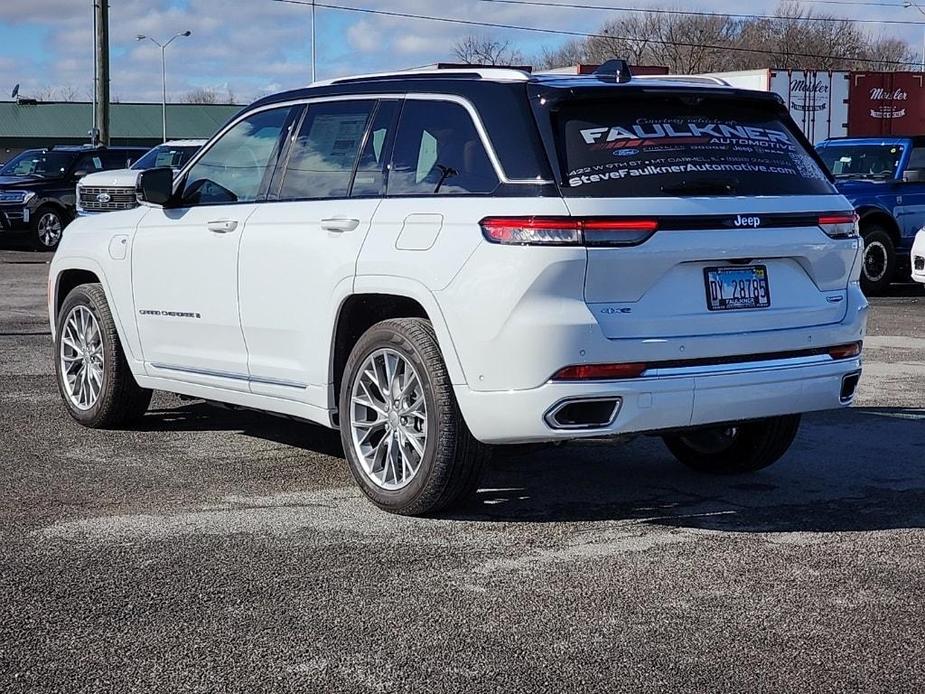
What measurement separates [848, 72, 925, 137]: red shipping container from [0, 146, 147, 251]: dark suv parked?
14.1m

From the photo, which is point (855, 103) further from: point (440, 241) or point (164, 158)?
point (440, 241)

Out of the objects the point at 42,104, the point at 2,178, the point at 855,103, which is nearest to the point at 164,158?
the point at 2,178

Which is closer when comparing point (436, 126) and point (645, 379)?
point (645, 379)

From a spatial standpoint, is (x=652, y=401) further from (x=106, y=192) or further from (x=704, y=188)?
(x=106, y=192)

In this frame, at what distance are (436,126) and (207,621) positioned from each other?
2.41 m

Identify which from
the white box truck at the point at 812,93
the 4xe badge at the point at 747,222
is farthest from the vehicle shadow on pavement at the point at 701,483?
the white box truck at the point at 812,93

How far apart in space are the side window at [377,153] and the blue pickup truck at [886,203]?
1234 cm

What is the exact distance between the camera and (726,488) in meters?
6.53

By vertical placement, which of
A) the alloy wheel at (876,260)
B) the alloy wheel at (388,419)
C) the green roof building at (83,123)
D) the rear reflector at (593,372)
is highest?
the rear reflector at (593,372)

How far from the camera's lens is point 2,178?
25.5 m

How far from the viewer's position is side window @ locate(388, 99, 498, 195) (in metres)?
5.64

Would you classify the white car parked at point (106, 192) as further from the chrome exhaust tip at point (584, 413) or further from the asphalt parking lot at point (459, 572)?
the chrome exhaust tip at point (584, 413)

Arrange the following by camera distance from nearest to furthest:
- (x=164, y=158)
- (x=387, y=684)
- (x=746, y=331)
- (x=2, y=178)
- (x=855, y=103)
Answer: (x=387, y=684), (x=746, y=331), (x=164, y=158), (x=2, y=178), (x=855, y=103)

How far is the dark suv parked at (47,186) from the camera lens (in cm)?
2483
